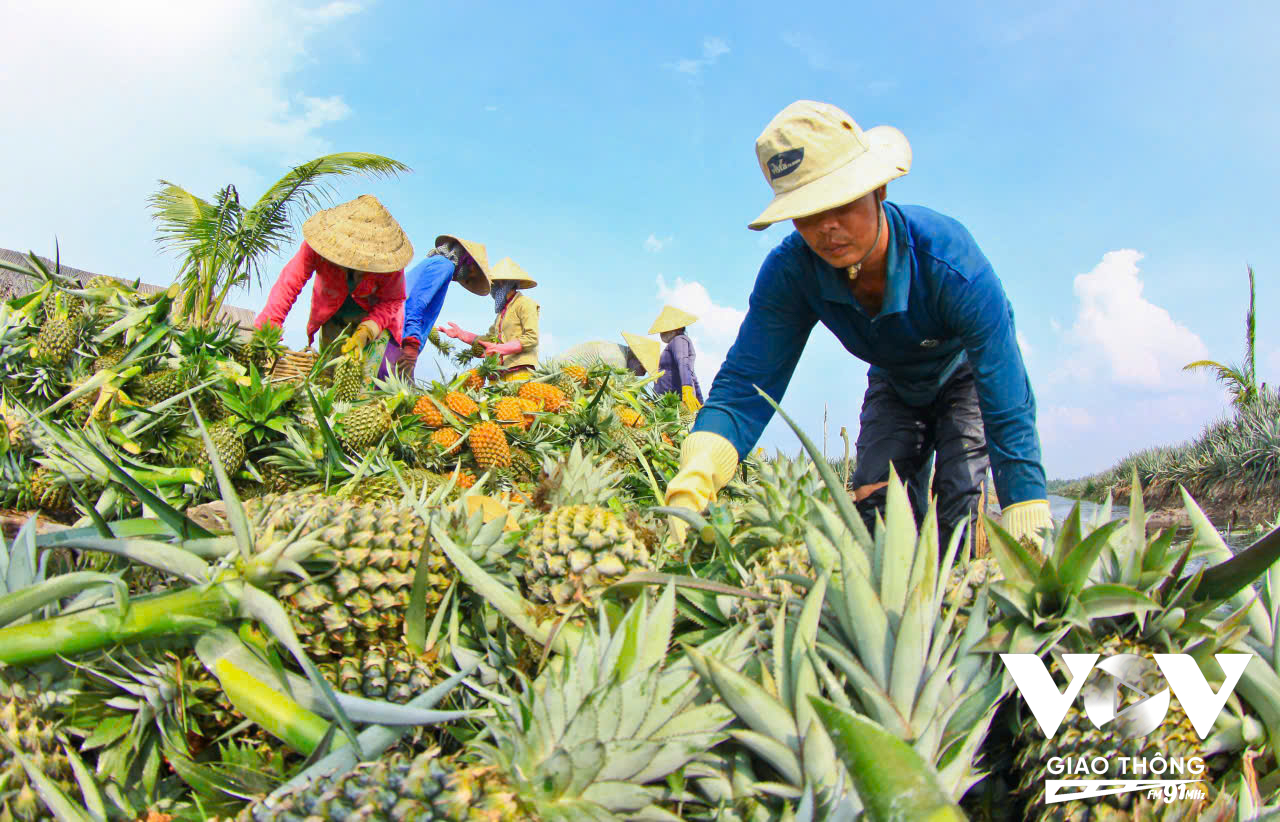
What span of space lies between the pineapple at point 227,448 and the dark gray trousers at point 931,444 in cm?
252

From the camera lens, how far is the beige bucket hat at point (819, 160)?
2.14m

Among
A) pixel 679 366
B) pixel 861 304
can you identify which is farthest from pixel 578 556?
pixel 679 366

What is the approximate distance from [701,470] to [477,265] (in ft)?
16.3

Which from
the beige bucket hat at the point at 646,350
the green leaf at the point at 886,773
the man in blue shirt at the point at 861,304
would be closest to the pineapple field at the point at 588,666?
the green leaf at the point at 886,773

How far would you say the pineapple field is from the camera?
78cm

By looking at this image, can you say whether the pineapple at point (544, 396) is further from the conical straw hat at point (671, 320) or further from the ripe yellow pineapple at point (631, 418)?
the conical straw hat at point (671, 320)

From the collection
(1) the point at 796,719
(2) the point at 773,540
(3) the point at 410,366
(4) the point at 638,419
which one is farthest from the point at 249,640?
(3) the point at 410,366

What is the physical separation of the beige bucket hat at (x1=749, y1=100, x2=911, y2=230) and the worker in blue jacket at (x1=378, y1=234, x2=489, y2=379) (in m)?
3.89

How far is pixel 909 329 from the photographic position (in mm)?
2619

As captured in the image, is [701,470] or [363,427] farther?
[363,427]

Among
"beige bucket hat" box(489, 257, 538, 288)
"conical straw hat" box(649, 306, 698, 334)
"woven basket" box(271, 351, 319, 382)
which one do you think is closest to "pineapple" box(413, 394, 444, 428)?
"woven basket" box(271, 351, 319, 382)

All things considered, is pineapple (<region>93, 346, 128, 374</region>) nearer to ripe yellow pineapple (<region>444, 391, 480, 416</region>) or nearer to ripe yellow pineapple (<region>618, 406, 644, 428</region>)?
ripe yellow pineapple (<region>444, 391, 480, 416</region>)

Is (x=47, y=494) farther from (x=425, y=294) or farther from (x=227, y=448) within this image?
(x=425, y=294)

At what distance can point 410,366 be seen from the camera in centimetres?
574
